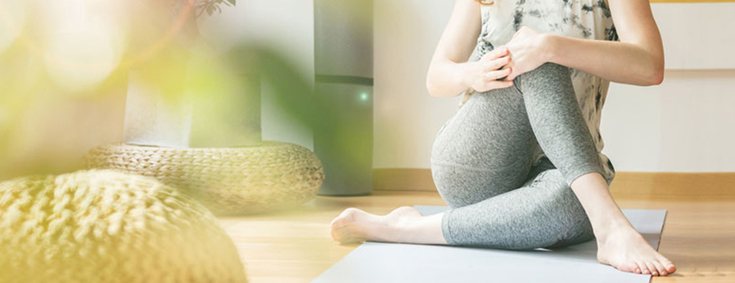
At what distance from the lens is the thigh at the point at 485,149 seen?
1314 mm

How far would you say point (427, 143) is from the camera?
2.70m

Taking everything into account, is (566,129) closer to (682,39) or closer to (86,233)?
(86,233)

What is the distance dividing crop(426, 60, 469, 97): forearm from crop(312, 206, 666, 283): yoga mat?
0.28 metres

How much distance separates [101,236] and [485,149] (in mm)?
1229

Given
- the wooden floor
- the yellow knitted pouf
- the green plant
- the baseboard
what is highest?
the green plant

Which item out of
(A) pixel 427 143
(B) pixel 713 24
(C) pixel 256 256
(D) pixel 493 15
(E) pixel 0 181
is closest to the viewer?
(E) pixel 0 181

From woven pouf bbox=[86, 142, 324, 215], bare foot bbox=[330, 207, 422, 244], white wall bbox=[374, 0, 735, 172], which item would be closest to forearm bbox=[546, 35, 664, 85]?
bare foot bbox=[330, 207, 422, 244]

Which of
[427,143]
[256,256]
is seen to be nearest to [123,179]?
[256,256]

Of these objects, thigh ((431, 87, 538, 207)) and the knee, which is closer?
the knee

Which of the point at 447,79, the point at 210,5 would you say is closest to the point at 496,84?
the point at 447,79

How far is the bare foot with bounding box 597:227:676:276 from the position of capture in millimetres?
1142

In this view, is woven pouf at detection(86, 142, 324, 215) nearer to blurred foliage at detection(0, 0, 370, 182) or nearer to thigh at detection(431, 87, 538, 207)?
blurred foliage at detection(0, 0, 370, 182)

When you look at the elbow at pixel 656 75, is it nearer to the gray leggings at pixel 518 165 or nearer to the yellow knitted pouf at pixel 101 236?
the gray leggings at pixel 518 165

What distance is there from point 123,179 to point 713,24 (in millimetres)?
2626
